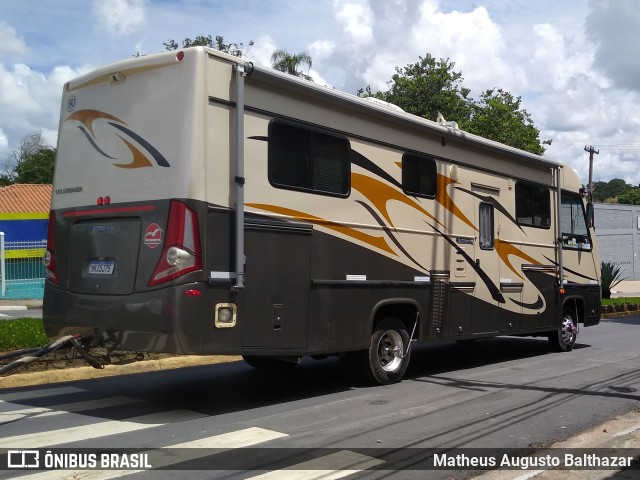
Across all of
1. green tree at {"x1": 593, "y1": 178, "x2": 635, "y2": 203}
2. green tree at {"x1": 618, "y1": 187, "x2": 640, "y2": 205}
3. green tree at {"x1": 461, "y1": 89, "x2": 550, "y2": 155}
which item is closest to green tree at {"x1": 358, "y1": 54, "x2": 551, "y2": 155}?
green tree at {"x1": 461, "y1": 89, "x2": 550, "y2": 155}

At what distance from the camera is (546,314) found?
1247 cm

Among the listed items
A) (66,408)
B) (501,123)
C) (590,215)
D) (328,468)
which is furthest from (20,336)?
(501,123)

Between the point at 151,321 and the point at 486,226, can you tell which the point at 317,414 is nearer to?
the point at 151,321

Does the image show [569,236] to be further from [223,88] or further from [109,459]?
[109,459]

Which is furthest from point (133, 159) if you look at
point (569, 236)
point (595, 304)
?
point (595, 304)

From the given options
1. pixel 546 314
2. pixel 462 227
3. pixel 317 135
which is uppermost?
pixel 317 135

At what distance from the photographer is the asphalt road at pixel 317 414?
19.4ft

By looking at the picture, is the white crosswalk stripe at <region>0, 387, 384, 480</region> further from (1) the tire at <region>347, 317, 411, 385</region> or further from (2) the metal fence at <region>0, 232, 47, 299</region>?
(2) the metal fence at <region>0, 232, 47, 299</region>

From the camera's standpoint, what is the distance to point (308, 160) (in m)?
8.04

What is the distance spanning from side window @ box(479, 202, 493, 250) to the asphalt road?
77.6 inches

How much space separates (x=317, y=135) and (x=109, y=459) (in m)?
4.24

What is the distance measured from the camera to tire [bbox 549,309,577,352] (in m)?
13.0

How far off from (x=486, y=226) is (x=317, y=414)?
16.3 ft

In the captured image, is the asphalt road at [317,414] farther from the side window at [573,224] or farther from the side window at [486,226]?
the side window at [573,224]
